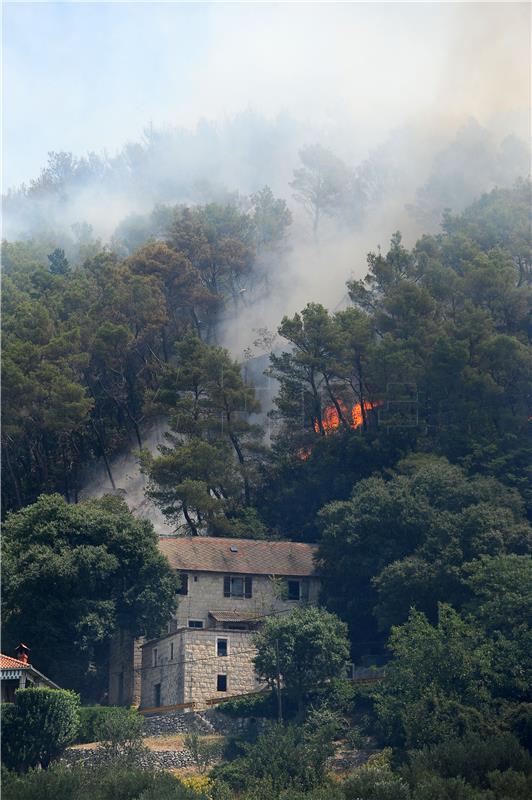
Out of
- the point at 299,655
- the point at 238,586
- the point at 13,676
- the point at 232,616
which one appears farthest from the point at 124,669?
the point at 13,676

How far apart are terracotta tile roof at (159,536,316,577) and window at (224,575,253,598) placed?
0.35m

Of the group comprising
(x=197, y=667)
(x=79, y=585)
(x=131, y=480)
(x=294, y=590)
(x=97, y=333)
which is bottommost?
(x=197, y=667)

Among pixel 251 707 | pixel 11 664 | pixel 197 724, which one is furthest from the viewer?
pixel 251 707

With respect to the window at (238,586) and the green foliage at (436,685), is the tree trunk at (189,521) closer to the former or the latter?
the window at (238,586)

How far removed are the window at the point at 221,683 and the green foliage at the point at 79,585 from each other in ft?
10.6

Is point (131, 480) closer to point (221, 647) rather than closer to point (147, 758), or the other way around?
point (221, 647)

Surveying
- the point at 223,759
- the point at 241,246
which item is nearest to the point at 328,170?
the point at 241,246

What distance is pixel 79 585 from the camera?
4900cm

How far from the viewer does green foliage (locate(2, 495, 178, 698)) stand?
48.5 meters

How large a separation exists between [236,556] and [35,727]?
54.0ft

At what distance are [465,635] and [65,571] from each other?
48.9 feet

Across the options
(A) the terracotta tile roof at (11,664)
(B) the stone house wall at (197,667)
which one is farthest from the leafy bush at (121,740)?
(B) the stone house wall at (197,667)

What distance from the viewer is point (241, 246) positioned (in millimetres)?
82625

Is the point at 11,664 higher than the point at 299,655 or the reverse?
the reverse
